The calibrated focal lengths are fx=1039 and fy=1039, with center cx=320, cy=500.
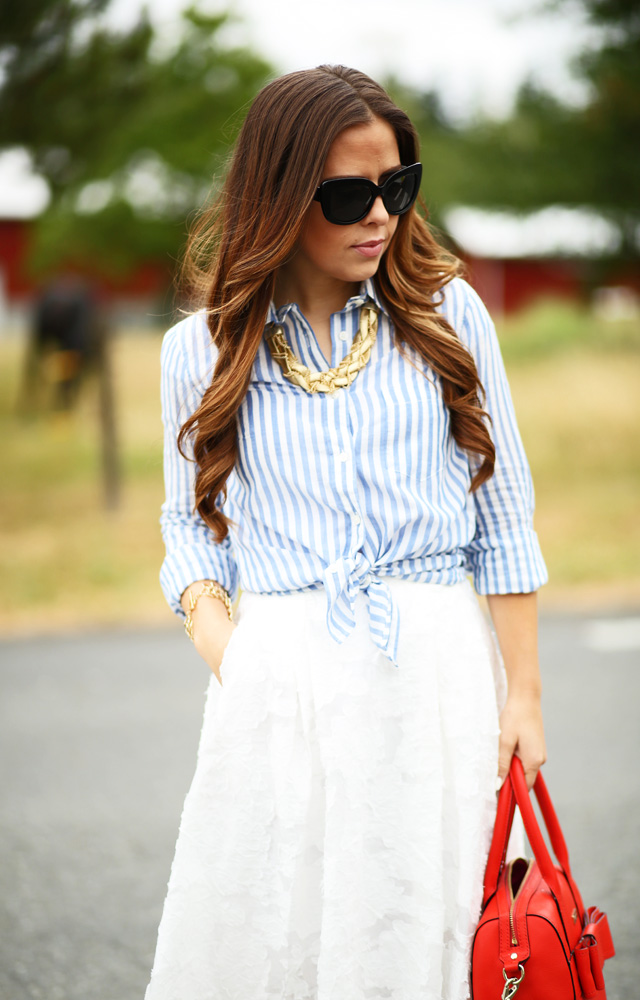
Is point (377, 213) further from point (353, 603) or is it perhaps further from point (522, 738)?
point (522, 738)

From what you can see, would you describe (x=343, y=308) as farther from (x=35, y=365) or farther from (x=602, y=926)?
(x=35, y=365)

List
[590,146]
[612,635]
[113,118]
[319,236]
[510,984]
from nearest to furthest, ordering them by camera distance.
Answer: [510,984] → [319,236] → [612,635] → [113,118] → [590,146]

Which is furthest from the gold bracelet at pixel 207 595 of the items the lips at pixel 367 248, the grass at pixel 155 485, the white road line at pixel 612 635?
the white road line at pixel 612 635

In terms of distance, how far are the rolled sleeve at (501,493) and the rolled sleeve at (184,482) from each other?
463 mm

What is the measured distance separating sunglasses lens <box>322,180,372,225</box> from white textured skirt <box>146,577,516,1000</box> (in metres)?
0.61

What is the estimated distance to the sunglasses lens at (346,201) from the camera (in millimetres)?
1652

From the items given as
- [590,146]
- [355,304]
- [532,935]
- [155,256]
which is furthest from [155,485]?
[532,935]

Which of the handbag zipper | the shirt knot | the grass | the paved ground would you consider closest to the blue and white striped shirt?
the shirt knot

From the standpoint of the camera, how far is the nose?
1.68 meters

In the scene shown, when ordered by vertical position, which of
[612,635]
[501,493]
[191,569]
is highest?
[612,635]

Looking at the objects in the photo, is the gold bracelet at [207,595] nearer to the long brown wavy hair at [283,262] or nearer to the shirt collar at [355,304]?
the long brown wavy hair at [283,262]

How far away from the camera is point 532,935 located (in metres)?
1.62

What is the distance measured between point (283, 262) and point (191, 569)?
578mm

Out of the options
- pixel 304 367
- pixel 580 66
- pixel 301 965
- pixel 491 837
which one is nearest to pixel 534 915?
pixel 491 837
